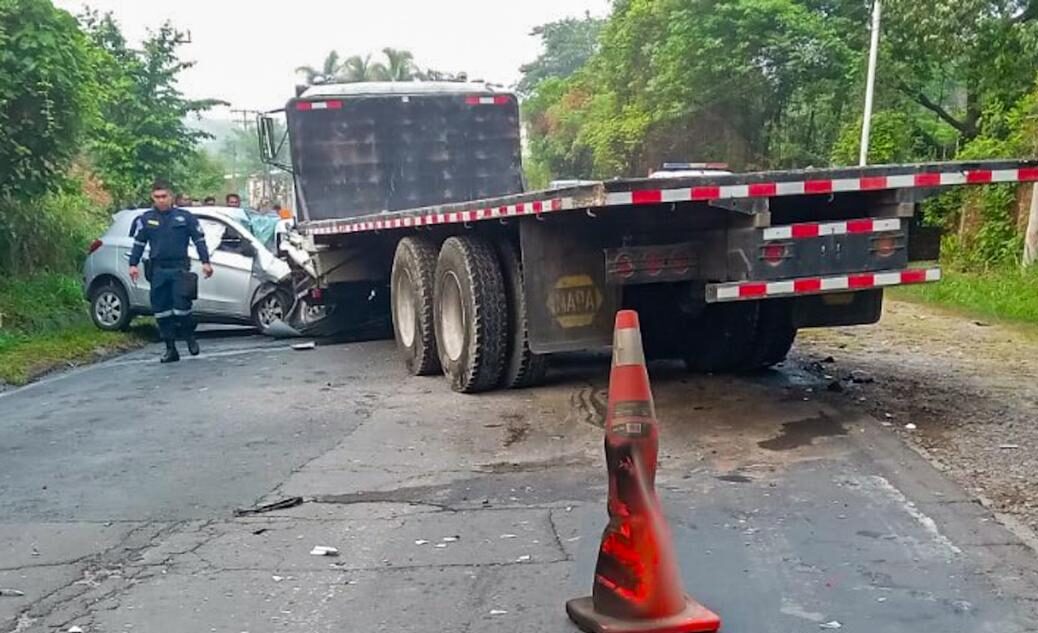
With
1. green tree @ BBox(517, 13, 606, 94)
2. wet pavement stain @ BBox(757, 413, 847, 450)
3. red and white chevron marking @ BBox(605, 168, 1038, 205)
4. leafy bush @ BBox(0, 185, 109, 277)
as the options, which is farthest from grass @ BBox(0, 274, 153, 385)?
green tree @ BBox(517, 13, 606, 94)

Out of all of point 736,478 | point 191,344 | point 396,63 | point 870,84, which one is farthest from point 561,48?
point 736,478

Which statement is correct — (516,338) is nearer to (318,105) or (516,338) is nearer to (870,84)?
(318,105)

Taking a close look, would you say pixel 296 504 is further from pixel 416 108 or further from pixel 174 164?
pixel 174 164

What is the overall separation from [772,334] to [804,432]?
2135mm

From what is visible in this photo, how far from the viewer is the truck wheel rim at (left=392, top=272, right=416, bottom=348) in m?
10.9

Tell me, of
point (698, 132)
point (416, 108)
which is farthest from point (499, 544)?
point (698, 132)

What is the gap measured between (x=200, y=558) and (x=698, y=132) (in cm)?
2927

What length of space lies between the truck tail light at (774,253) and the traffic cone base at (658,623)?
3.13m

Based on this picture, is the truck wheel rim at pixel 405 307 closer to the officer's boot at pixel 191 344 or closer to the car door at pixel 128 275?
the officer's boot at pixel 191 344

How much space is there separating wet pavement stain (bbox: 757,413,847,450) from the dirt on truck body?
0.79 metres

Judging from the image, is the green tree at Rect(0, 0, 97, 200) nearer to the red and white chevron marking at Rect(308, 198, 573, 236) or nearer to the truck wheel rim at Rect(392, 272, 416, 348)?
the red and white chevron marking at Rect(308, 198, 573, 236)

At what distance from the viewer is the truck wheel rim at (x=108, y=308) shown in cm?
1483

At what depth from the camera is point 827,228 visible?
7137 mm

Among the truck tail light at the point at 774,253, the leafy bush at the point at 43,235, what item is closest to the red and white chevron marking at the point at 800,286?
the truck tail light at the point at 774,253
